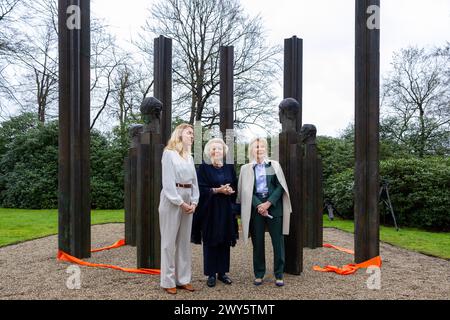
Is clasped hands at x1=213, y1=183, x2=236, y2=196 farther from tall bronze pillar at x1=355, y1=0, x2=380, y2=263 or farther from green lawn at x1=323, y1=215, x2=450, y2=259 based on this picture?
green lawn at x1=323, y1=215, x2=450, y2=259

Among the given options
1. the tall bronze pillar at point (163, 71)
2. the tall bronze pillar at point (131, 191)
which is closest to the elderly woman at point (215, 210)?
the tall bronze pillar at point (131, 191)

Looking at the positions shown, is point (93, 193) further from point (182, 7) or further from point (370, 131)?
point (370, 131)

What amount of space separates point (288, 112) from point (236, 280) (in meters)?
2.26

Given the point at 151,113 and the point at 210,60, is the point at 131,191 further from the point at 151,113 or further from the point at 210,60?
the point at 210,60

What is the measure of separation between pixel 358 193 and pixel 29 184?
13.7 meters

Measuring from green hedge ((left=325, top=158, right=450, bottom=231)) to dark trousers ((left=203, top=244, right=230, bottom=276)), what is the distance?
7391 millimetres

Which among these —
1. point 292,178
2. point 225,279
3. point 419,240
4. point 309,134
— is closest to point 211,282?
point 225,279

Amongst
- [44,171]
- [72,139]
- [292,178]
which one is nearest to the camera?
[292,178]

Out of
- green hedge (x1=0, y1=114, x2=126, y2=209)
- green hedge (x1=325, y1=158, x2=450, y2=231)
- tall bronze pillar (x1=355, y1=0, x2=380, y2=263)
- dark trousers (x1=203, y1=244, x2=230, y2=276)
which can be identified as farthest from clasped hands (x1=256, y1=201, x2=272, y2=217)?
green hedge (x1=0, y1=114, x2=126, y2=209)

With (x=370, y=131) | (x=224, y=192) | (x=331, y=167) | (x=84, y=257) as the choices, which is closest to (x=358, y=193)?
(x=370, y=131)

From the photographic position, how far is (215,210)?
455cm

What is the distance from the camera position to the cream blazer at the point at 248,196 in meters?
4.64

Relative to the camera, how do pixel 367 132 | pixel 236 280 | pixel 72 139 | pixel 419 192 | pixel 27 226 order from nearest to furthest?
pixel 236 280, pixel 367 132, pixel 72 139, pixel 27 226, pixel 419 192

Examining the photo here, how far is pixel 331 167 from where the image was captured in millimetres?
14281
